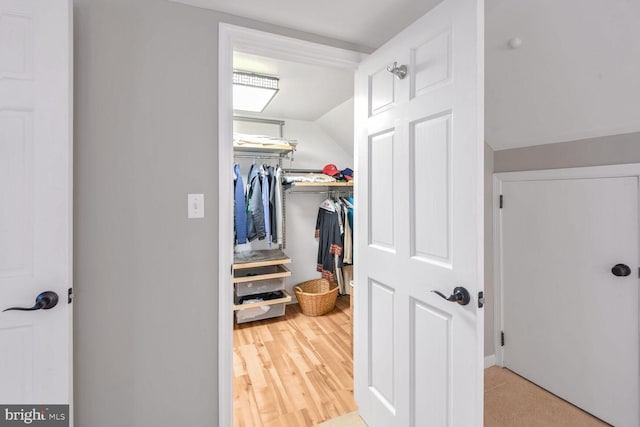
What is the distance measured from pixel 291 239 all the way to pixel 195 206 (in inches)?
85.5

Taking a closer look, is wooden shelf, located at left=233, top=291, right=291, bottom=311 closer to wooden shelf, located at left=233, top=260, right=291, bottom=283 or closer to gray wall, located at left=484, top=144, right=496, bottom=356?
wooden shelf, located at left=233, top=260, right=291, bottom=283

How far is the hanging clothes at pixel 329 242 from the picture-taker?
3.27 metres

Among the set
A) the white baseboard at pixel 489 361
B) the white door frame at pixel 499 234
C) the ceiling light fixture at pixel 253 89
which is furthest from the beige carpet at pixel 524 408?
the ceiling light fixture at pixel 253 89

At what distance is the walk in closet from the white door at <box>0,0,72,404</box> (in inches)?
34.4

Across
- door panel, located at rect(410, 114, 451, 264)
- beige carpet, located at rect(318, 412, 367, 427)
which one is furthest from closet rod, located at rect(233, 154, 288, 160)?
beige carpet, located at rect(318, 412, 367, 427)

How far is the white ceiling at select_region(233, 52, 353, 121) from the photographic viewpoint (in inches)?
81.6

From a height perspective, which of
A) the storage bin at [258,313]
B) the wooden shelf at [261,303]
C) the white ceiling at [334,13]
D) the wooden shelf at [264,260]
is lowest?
the storage bin at [258,313]

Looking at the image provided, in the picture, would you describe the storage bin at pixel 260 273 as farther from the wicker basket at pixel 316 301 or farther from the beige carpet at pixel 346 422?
the beige carpet at pixel 346 422

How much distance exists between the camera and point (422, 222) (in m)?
1.19

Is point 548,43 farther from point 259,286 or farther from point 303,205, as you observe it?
point 259,286

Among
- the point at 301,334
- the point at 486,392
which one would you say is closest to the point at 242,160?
the point at 301,334

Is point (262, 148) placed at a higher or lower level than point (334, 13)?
lower

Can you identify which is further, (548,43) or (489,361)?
(489,361)

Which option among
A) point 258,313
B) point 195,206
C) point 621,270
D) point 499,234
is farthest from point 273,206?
point 621,270
